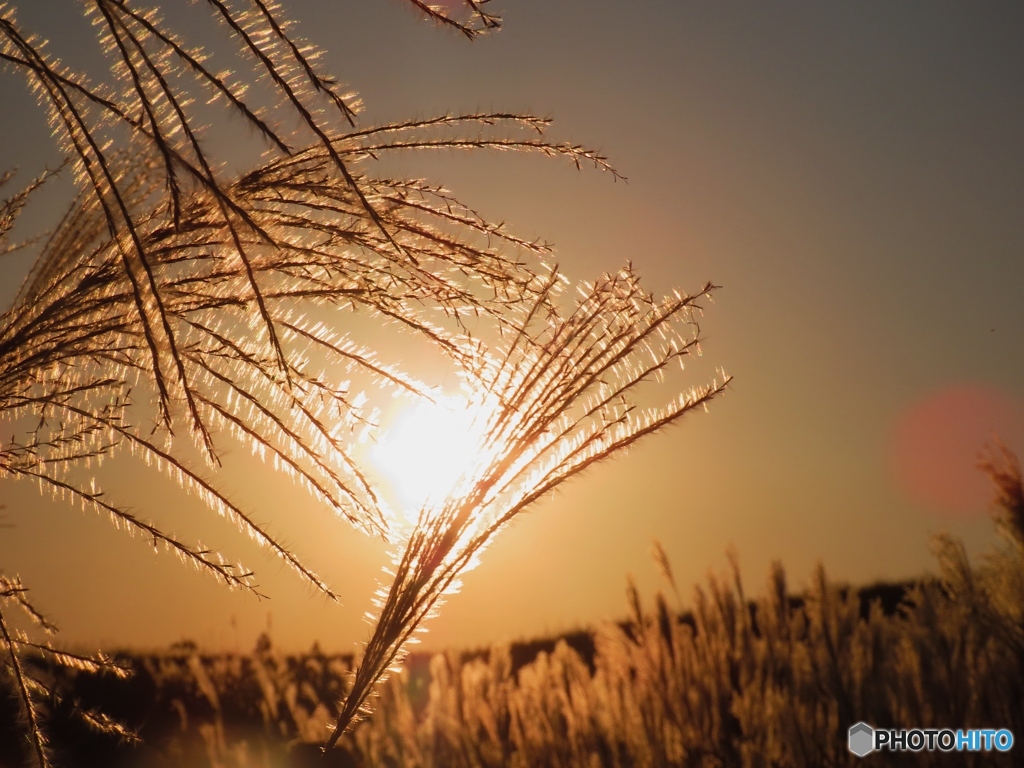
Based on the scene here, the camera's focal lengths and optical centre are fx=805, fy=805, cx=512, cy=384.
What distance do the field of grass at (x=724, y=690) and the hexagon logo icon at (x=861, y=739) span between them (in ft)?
0.07

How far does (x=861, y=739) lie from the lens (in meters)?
1.96

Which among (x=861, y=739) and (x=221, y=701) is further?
(x=221, y=701)

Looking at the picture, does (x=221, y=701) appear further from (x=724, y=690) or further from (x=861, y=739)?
(x=861, y=739)

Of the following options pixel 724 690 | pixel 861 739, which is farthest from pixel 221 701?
pixel 861 739

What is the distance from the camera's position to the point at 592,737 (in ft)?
7.11

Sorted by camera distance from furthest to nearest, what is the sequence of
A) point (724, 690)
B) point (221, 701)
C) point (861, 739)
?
1. point (221, 701)
2. point (724, 690)
3. point (861, 739)

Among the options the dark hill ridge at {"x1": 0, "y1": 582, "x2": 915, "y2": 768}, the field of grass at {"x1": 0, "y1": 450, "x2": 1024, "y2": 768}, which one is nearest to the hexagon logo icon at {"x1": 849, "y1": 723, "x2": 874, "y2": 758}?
the field of grass at {"x1": 0, "y1": 450, "x2": 1024, "y2": 768}

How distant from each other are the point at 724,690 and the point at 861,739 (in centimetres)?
35

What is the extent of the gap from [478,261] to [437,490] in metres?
0.43

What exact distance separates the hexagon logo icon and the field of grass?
0.8 inches

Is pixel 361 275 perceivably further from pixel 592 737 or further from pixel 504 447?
pixel 592 737

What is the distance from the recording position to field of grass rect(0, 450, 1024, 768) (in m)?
1.98

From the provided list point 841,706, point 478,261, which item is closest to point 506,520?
point 478,261

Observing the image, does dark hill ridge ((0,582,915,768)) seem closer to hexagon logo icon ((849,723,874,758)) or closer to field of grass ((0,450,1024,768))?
field of grass ((0,450,1024,768))
